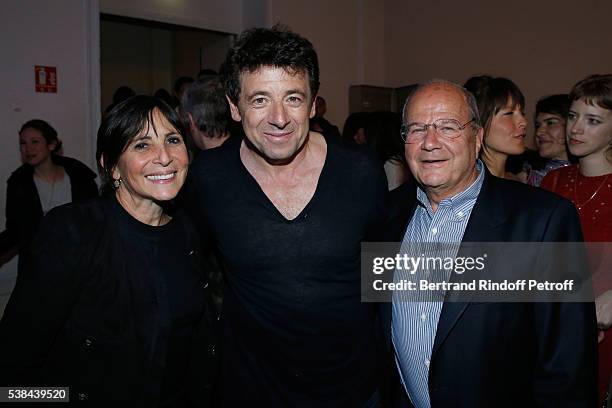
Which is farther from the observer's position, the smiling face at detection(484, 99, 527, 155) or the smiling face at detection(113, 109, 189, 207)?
the smiling face at detection(484, 99, 527, 155)

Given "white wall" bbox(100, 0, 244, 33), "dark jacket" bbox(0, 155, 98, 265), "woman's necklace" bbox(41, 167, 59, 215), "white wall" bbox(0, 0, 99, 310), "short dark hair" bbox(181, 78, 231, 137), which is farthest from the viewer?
"white wall" bbox(100, 0, 244, 33)

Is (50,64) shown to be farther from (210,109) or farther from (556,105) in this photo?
(556,105)

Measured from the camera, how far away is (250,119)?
1.87 meters

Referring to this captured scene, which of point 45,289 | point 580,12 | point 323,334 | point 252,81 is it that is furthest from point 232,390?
point 580,12

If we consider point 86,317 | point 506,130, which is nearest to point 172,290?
point 86,317

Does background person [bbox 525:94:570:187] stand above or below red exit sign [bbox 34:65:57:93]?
below

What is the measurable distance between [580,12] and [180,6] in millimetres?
5099

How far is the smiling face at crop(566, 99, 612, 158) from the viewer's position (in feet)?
7.94

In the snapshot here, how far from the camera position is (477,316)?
159 centimetres

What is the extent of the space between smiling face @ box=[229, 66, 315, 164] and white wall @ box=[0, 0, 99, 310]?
14.1 feet

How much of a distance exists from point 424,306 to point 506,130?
1.26 m

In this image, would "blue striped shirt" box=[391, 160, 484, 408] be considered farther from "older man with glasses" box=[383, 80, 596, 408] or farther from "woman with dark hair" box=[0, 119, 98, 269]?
"woman with dark hair" box=[0, 119, 98, 269]

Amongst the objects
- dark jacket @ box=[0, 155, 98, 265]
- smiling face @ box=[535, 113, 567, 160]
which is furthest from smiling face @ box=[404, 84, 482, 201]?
dark jacket @ box=[0, 155, 98, 265]

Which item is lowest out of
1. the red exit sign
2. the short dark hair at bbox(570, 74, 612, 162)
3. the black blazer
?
the black blazer
